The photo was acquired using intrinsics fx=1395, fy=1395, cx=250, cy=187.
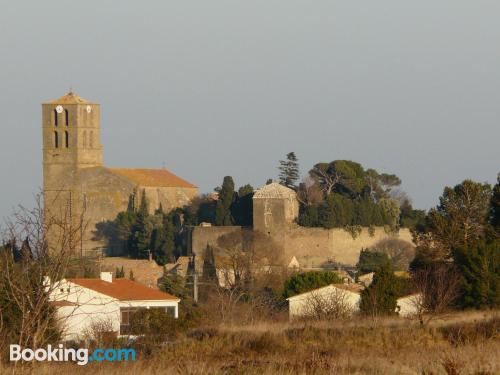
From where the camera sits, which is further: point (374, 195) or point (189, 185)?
point (189, 185)

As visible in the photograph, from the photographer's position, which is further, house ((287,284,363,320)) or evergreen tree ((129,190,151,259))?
evergreen tree ((129,190,151,259))

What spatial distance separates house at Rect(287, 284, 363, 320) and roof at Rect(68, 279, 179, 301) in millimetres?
3079

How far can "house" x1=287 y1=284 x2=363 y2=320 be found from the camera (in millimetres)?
26748

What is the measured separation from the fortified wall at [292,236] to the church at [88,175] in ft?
19.3

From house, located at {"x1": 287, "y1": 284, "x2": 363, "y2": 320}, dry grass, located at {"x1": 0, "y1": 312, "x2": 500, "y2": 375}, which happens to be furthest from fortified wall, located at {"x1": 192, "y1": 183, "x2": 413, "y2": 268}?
dry grass, located at {"x1": 0, "y1": 312, "x2": 500, "y2": 375}

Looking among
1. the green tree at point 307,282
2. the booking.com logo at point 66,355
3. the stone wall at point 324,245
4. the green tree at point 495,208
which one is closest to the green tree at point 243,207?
the stone wall at point 324,245

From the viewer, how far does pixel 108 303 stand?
78.2 feet

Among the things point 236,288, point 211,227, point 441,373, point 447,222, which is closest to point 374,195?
point 211,227

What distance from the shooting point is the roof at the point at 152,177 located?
59281 mm

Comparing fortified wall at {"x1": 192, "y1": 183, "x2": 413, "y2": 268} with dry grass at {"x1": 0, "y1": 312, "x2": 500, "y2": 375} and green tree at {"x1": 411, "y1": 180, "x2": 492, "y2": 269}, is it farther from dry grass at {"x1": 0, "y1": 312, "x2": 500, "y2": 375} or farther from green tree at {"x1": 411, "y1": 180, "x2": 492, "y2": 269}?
dry grass at {"x1": 0, "y1": 312, "x2": 500, "y2": 375}

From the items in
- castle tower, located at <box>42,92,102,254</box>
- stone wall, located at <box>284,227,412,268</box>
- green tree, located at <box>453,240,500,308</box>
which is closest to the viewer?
green tree, located at <box>453,240,500,308</box>

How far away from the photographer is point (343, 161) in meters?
57.3

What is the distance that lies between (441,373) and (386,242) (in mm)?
42540

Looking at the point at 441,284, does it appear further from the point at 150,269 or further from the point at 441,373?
the point at 150,269
